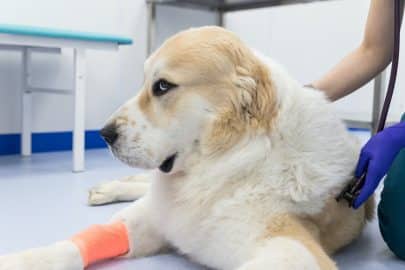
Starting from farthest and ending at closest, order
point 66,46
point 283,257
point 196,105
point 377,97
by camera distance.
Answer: point 377,97, point 66,46, point 196,105, point 283,257

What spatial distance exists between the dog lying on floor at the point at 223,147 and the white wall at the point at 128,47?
127 centimetres

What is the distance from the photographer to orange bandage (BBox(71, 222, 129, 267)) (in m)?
1.01

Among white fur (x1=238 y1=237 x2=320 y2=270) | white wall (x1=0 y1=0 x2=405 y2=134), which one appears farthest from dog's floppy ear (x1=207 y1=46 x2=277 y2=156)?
white wall (x1=0 y1=0 x2=405 y2=134)

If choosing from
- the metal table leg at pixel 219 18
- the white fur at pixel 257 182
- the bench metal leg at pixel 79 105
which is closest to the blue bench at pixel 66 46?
the bench metal leg at pixel 79 105

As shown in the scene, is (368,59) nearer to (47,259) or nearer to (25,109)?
(47,259)

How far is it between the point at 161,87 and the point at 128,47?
2.58 m

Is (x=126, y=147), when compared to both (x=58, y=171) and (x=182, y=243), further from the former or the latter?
(x=58, y=171)

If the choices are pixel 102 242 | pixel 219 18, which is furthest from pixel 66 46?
pixel 219 18

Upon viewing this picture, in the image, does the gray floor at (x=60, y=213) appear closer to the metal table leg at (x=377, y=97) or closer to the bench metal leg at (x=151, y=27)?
the bench metal leg at (x=151, y=27)

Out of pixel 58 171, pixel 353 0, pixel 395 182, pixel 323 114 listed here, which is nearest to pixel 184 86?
pixel 323 114

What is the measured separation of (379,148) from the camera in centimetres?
104

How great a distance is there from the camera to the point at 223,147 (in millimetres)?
949

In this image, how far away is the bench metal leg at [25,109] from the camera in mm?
2801

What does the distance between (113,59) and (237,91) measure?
254 cm
